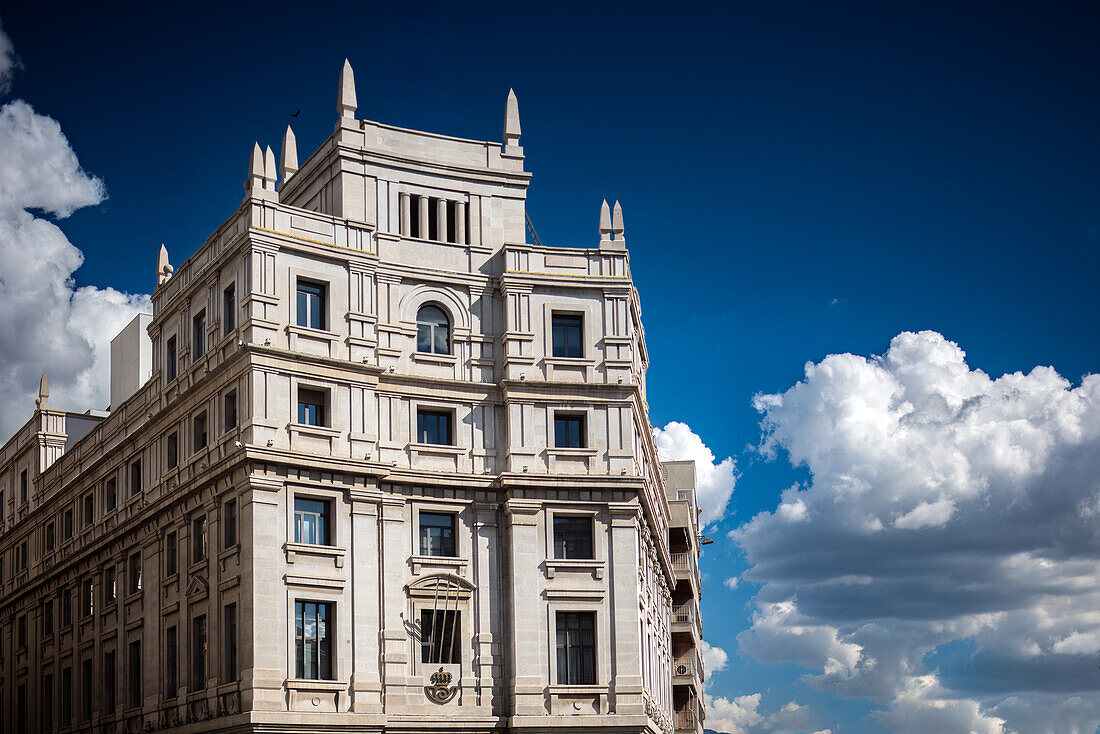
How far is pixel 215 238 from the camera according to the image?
6812 centimetres

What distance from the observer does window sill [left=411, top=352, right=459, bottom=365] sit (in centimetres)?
6838

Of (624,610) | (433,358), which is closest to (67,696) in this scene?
(433,358)

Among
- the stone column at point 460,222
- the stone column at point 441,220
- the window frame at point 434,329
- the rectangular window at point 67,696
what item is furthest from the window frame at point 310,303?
the rectangular window at point 67,696

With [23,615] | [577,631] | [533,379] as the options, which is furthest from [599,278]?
[23,615]

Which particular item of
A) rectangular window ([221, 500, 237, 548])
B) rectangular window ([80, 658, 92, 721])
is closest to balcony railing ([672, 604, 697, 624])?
rectangular window ([80, 658, 92, 721])

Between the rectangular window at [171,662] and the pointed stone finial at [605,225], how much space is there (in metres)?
27.2

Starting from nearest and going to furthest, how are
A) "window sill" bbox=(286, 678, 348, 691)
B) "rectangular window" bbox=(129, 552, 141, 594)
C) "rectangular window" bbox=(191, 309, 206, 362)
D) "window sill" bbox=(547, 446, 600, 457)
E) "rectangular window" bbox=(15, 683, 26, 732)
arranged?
"window sill" bbox=(286, 678, 348, 691) → "rectangular window" bbox=(191, 309, 206, 362) → "window sill" bbox=(547, 446, 600, 457) → "rectangular window" bbox=(129, 552, 141, 594) → "rectangular window" bbox=(15, 683, 26, 732)

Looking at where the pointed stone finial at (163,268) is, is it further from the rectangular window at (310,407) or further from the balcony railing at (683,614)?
the balcony railing at (683,614)

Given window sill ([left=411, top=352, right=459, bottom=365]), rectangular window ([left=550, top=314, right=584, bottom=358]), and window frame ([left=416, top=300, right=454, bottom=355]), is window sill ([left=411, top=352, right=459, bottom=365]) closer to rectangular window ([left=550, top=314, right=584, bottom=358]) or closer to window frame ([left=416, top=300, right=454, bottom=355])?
window frame ([left=416, top=300, right=454, bottom=355])

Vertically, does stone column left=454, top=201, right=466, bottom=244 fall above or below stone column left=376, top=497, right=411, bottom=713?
above

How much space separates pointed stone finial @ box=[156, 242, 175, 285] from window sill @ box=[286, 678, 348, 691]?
24.6 meters

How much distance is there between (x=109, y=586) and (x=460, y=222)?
26.1m

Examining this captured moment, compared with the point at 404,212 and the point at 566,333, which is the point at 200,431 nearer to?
the point at 404,212

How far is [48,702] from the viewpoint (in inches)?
3250
